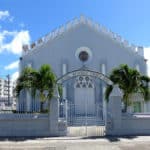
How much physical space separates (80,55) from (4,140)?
49.3 ft

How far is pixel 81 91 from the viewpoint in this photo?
2875cm

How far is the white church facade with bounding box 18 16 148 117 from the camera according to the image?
28.9 m

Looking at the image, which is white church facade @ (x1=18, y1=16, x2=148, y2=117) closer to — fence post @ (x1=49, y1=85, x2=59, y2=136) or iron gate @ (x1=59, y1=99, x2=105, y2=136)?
iron gate @ (x1=59, y1=99, x2=105, y2=136)

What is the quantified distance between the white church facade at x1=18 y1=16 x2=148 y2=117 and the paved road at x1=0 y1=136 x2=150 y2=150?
12.4 metres

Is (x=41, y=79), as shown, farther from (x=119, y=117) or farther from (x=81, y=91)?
(x=81, y=91)

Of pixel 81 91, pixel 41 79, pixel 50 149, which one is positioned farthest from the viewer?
pixel 81 91

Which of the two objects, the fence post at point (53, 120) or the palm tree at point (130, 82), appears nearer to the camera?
the fence post at point (53, 120)

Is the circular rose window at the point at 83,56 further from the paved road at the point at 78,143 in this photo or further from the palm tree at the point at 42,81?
the paved road at the point at 78,143

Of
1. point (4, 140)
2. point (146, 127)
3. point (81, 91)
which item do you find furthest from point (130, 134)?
point (81, 91)

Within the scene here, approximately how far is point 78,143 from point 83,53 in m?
15.6

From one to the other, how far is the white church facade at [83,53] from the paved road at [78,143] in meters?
12.4

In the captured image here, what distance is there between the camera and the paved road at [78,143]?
542 inches

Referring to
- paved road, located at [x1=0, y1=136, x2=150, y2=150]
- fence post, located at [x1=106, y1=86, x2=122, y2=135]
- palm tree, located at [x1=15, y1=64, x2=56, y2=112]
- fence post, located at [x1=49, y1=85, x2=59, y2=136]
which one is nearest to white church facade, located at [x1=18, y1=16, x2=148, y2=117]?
palm tree, located at [x1=15, y1=64, x2=56, y2=112]

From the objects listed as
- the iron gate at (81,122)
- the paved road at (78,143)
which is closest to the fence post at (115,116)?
the iron gate at (81,122)
